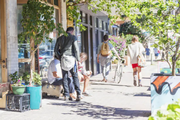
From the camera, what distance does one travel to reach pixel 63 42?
25.9 feet

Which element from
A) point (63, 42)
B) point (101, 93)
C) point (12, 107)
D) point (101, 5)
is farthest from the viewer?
point (101, 5)

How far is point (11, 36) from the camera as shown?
7254mm

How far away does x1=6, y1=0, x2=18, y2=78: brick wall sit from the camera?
720 centimetres

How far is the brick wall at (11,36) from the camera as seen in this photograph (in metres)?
7.20

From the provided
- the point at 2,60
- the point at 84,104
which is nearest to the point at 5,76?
the point at 2,60

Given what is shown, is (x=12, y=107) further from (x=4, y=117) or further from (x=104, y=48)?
(x=104, y=48)

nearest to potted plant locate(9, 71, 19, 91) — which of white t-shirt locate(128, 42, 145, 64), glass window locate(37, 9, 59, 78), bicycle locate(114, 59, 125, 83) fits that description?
glass window locate(37, 9, 59, 78)

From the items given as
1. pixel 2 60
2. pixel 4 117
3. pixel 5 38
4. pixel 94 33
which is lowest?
pixel 4 117

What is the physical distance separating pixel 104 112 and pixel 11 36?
2.85 m

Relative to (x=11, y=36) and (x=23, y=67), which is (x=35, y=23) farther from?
(x=23, y=67)

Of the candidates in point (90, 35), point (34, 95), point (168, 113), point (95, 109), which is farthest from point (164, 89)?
point (90, 35)

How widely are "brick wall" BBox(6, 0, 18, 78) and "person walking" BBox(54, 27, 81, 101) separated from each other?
113 cm

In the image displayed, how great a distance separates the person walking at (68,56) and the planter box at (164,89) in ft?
8.81

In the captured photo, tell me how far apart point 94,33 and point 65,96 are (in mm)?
8823
